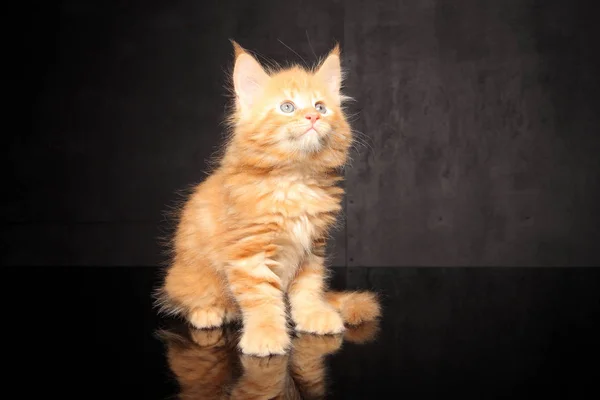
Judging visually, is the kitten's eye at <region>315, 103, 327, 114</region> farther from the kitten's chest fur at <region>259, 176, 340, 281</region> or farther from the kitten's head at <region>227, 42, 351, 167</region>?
the kitten's chest fur at <region>259, 176, 340, 281</region>

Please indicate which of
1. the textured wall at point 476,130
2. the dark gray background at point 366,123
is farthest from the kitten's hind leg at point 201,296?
the textured wall at point 476,130

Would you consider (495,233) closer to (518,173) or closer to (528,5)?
(518,173)

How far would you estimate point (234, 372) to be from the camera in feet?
4.93

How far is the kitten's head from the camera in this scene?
1.72 metres

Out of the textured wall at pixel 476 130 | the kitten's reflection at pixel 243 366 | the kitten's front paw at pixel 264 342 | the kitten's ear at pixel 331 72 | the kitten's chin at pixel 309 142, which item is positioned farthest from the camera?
the textured wall at pixel 476 130

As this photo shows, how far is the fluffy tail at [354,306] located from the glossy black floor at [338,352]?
60mm

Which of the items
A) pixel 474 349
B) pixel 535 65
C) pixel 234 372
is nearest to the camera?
pixel 234 372

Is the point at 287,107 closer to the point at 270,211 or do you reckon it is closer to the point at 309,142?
the point at 309,142

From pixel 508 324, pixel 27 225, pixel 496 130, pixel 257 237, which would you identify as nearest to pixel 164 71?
pixel 27 225

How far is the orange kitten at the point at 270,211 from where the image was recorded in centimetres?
172

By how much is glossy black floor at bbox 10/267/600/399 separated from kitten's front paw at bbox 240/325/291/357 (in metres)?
0.03

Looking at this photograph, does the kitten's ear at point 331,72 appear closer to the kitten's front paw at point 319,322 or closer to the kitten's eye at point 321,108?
the kitten's eye at point 321,108

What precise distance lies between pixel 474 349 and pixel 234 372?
0.68 meters

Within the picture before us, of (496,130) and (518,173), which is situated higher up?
(496,130)
